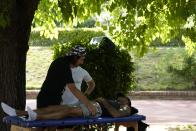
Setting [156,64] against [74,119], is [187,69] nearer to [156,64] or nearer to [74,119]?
Result: [156,64]

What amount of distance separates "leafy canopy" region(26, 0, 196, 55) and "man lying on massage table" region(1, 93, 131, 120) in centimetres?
132

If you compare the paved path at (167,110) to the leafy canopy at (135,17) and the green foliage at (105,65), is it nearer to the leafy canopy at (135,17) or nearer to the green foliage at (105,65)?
the leafy canopy at (135,17)

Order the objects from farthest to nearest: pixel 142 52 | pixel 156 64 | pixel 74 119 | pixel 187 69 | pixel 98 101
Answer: pixel 156 64 → pixel 187 69 → pixel 142 52 → pixel 98 101 → pixel 74 119

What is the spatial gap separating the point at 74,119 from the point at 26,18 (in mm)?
2062

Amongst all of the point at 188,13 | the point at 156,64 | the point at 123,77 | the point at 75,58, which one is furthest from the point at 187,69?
the point at 75,58

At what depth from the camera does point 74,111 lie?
720 centimetres

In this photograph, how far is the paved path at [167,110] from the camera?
14.9m

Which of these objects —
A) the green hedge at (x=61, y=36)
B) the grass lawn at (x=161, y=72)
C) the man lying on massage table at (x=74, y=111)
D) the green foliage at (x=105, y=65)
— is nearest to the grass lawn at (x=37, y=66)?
the green hedge at (x=61, y=36)

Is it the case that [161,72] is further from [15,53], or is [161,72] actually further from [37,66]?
[15,53]

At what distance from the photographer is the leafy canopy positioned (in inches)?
333

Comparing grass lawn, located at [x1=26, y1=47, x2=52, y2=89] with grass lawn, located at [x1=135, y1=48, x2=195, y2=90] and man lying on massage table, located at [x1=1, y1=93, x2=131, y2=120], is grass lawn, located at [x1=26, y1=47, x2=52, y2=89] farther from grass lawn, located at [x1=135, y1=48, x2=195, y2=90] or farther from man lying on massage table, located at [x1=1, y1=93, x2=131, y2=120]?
man lying on massage table, located at [x1=1, y1=93, x2=131, y2=120]

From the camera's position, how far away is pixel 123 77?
10219 millimetres

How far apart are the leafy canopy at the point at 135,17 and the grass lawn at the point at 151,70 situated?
9.06 metres

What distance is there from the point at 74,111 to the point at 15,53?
63.9 inches
